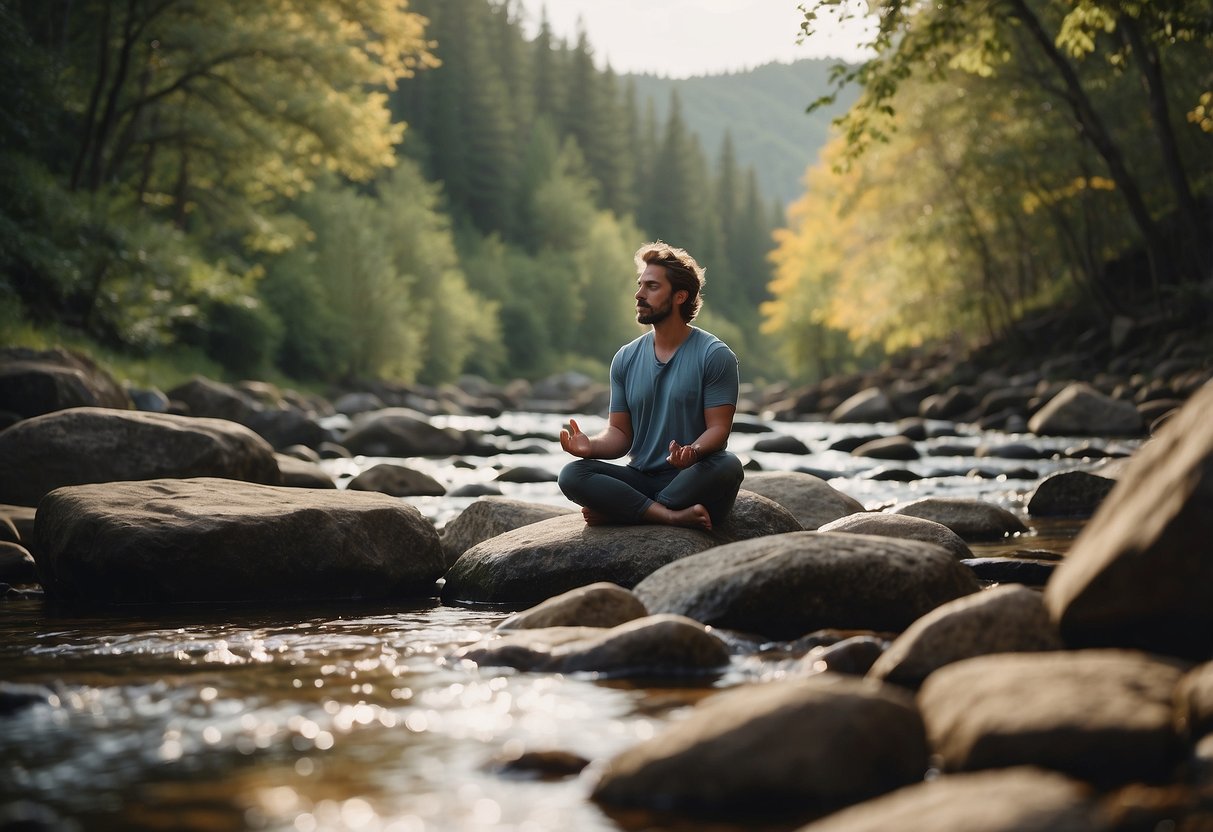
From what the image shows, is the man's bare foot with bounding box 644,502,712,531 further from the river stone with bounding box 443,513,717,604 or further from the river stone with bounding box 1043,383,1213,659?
the river stone with bounding box 1043,383,1213,659

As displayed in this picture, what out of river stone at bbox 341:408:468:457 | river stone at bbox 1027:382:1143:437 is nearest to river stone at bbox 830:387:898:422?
river stone at bbox 1027:382:1143:437

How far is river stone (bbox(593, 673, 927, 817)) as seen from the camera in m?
2.84

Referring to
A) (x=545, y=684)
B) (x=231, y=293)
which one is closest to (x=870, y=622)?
(x=545, y=684)

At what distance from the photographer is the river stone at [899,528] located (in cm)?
633

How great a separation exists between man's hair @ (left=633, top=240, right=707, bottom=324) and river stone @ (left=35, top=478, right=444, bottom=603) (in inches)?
74.6

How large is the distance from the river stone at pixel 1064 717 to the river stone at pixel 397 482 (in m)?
8.36

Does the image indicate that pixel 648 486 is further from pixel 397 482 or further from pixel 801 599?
pixel 397 482

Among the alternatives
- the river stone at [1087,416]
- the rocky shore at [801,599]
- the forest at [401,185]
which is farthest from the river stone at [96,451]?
the river stone at [1087,416]

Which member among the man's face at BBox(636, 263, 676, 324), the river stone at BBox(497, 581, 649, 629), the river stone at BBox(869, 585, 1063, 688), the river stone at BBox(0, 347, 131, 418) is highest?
the man's face at BBox(636, 263, 676, 324)

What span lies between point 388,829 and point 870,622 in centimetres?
255

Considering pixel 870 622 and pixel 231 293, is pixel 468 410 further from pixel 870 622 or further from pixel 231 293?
pixel 870 622

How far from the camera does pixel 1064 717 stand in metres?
2.88

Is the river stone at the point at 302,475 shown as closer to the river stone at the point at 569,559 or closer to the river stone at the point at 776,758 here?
the river stone at the point at 569,559

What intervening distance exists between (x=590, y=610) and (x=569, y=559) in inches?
48.9
